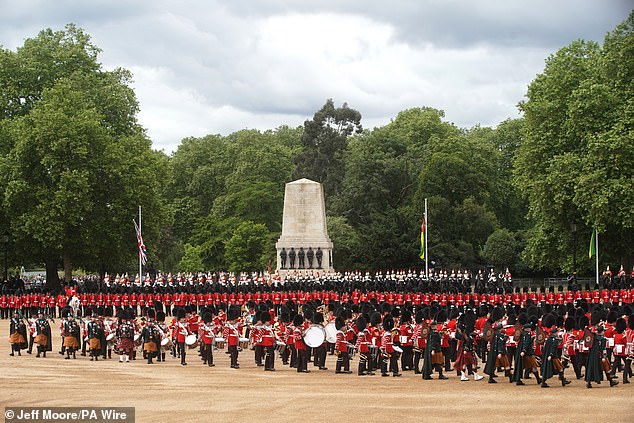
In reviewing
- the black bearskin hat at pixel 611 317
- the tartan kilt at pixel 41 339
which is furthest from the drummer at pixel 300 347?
the tartan kilt at pixel 41 339

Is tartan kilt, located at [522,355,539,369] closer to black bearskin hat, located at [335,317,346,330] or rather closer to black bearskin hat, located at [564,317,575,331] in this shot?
black bearskin hat, located at [564,317,575,331]

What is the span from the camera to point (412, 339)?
945 inches

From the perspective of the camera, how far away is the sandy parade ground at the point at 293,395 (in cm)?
1731

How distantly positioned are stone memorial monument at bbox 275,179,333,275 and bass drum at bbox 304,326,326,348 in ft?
96.1

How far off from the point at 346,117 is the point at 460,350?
219 feet

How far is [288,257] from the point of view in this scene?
53.9 meters

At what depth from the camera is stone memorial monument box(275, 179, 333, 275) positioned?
53969mm

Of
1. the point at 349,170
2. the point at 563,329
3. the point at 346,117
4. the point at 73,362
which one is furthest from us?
the point at 346,117

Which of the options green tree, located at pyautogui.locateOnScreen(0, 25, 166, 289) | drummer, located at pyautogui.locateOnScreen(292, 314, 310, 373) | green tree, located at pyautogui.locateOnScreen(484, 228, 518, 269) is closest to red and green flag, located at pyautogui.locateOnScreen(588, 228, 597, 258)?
green tree, located at pyautogui.locateOnScreen(484, 228, 518, 269)

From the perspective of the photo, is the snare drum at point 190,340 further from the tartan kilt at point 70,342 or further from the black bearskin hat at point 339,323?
the black bearskin hat at point 339,323

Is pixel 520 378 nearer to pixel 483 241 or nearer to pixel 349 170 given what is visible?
pixel 483 241

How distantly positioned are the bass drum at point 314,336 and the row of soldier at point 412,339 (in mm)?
22

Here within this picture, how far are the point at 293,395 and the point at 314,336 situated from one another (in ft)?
14.2

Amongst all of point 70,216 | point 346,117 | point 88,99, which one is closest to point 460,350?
point 70,216
